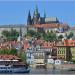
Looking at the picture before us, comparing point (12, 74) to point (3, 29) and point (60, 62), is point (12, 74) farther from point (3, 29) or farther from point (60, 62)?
point (3, 29)

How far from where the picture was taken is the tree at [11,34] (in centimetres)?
9700

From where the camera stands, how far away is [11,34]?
328 ft

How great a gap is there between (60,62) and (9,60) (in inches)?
392

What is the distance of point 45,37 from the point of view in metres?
93.6

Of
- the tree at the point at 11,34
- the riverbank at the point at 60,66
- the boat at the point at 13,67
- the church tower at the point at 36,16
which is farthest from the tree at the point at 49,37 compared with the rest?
the boat at the point at 13,67

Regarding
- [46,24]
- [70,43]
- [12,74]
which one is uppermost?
[46,24]

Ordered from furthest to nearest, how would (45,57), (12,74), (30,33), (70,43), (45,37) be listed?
(30,33) → (45,37) → (70,43) → (45,57) → (12,74)

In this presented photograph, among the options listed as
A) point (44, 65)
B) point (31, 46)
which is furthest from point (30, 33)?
point (44, 65)

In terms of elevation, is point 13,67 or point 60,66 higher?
point 60,66

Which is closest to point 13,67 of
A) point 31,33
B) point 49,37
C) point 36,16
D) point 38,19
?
point 49,37

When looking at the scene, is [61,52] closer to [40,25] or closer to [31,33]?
[31,33]

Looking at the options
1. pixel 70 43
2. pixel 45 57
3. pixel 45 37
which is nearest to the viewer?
pixel 45 57

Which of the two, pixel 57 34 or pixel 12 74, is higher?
pixel 57 34

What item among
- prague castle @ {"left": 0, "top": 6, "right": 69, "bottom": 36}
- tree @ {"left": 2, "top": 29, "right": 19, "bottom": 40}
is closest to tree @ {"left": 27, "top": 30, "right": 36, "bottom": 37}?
prague castle @ {"left": 0, "top": 6, "right": 69, "bottom": 36}
